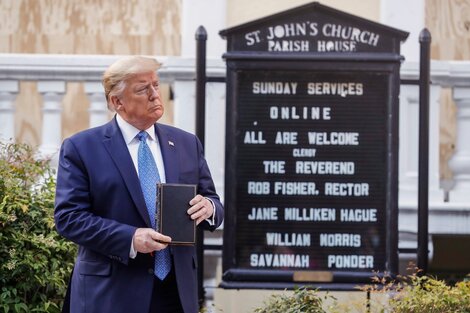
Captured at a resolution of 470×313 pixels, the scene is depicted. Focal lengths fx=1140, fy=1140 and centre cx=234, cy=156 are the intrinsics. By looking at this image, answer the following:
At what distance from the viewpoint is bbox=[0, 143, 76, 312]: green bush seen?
5266mm

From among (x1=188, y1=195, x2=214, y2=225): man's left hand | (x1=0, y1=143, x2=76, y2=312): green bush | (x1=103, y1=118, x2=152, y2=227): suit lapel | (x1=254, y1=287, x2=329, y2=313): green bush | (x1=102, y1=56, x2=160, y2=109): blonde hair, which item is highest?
(x1=102, y1=56, x2=160, y2=109): blonde hair

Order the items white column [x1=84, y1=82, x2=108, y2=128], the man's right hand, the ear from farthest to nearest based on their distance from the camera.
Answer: white column [x1=84, y1=82, x2=108, y2=128]
the ear
the man's right hand

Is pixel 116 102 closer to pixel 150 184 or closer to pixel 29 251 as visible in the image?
pixel 150 184

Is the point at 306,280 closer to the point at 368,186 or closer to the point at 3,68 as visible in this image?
the point at 368,186

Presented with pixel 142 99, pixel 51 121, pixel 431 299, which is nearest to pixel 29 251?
pixel 142 99

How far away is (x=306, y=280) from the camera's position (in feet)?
19.2

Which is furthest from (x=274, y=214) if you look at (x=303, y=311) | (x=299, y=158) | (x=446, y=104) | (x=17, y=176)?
(x=446, y=104)

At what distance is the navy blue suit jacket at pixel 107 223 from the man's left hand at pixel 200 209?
134mm

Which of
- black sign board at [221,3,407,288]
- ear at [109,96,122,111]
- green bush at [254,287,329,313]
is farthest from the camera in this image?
black sign board at [221,3,407,288]

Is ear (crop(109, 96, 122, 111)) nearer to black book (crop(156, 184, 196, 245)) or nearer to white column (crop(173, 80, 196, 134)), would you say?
black book (crop(156, 184, 196, 245))

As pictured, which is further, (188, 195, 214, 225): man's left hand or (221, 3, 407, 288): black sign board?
(221, 3, 407, 288): black sign board

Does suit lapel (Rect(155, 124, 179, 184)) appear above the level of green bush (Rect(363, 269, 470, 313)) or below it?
above

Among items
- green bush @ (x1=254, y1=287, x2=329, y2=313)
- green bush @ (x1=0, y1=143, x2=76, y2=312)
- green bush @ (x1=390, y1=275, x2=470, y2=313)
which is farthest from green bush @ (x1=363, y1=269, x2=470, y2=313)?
green bush @ (x1=0, y1=143, x2=76, y2=312)

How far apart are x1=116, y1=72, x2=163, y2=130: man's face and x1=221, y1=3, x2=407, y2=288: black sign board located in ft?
5.54
